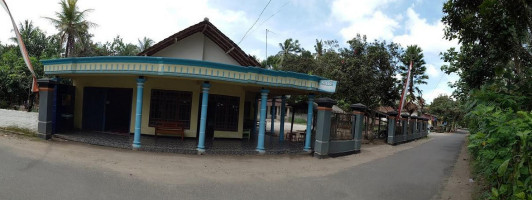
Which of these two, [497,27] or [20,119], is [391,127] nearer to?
[497,27]

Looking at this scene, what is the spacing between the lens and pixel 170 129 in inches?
412

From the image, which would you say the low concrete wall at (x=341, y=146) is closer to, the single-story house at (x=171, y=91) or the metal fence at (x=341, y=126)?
the metal fence at (x=341, y=126)

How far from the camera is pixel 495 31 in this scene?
777cm

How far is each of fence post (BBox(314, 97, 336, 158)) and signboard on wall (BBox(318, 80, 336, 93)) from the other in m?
0.44

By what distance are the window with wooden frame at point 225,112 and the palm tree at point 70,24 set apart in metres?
15.3

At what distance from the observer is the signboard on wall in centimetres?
992

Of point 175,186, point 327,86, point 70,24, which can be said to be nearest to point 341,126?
point 327,86

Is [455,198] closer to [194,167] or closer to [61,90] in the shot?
[194,167]

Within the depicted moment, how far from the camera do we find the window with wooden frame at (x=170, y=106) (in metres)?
11.3

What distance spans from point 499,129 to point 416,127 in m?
21.0

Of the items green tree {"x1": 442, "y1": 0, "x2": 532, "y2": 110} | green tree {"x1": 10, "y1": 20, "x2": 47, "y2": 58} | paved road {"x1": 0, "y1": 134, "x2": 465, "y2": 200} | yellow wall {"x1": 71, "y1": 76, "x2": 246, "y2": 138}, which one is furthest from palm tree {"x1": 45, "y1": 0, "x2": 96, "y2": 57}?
green tree {"x1": 442, "y1": 0, "x2": 532, "y2": 110}

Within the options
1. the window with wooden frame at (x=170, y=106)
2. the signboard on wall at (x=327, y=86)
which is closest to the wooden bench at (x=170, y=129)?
the window with wooden frame at (x=170, y=106)

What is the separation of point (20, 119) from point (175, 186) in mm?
8989

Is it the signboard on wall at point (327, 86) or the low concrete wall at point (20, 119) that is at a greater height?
the signboard on wall at point (327, 86)
